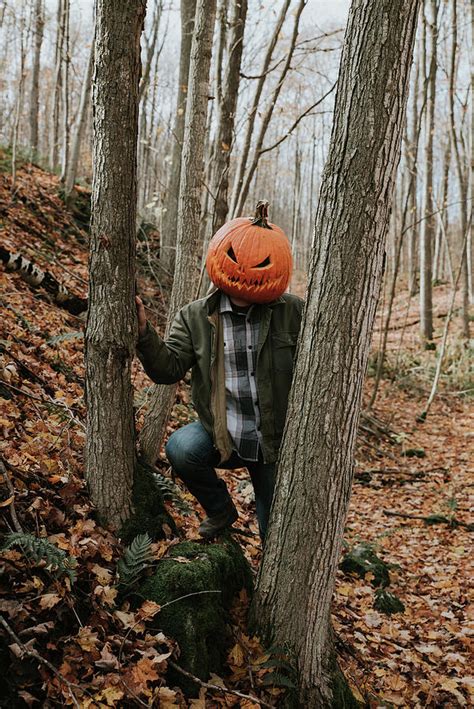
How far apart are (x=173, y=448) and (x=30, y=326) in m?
2.73

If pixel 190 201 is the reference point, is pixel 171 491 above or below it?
below

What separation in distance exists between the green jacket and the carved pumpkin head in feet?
0.42

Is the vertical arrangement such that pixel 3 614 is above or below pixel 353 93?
below

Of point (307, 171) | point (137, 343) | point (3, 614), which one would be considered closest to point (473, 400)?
point (137, 343)

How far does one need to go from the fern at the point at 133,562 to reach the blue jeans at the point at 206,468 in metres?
0.51

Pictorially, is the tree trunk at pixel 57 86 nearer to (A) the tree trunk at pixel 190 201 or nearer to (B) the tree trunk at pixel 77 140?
(B) the tree trunk at pixel 77 140

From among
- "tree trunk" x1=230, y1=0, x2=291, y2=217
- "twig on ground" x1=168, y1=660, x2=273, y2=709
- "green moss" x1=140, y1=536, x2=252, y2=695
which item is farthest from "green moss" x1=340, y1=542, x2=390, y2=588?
"tree trunk" x1=230, y1=0, x2=291, y2=217

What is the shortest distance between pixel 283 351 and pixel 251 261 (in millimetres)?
514

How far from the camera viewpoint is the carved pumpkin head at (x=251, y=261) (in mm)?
2729

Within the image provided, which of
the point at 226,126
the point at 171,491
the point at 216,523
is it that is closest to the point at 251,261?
the point at 171,491

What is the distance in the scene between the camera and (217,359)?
2.85m

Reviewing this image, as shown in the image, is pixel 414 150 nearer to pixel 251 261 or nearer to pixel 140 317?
pixel 251 261

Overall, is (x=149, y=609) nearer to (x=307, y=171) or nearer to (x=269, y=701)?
(x=269, y=701)

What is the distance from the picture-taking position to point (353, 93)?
2.18 meters
